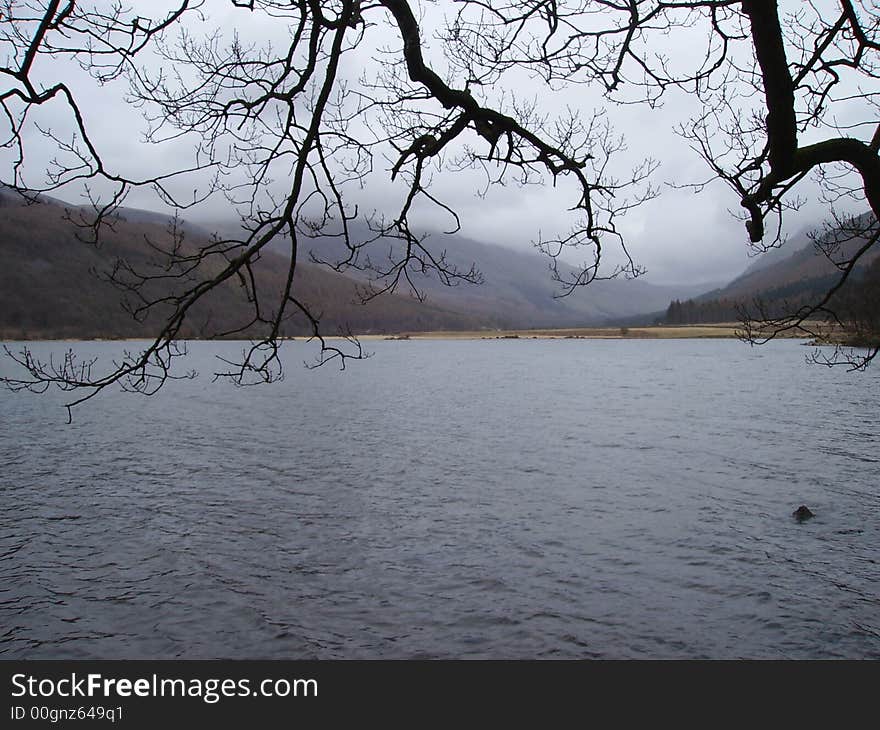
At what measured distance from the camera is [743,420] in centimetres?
3406

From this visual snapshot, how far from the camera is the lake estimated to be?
413 inches

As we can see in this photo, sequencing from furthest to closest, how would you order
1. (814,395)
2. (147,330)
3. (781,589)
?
(147,330) < (814,395) < (781,589)

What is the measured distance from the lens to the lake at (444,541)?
10.5 m

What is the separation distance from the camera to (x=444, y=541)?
1499 cm

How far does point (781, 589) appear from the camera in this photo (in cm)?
1211

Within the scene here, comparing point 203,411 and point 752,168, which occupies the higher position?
point 752,168

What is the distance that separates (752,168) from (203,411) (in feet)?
128
